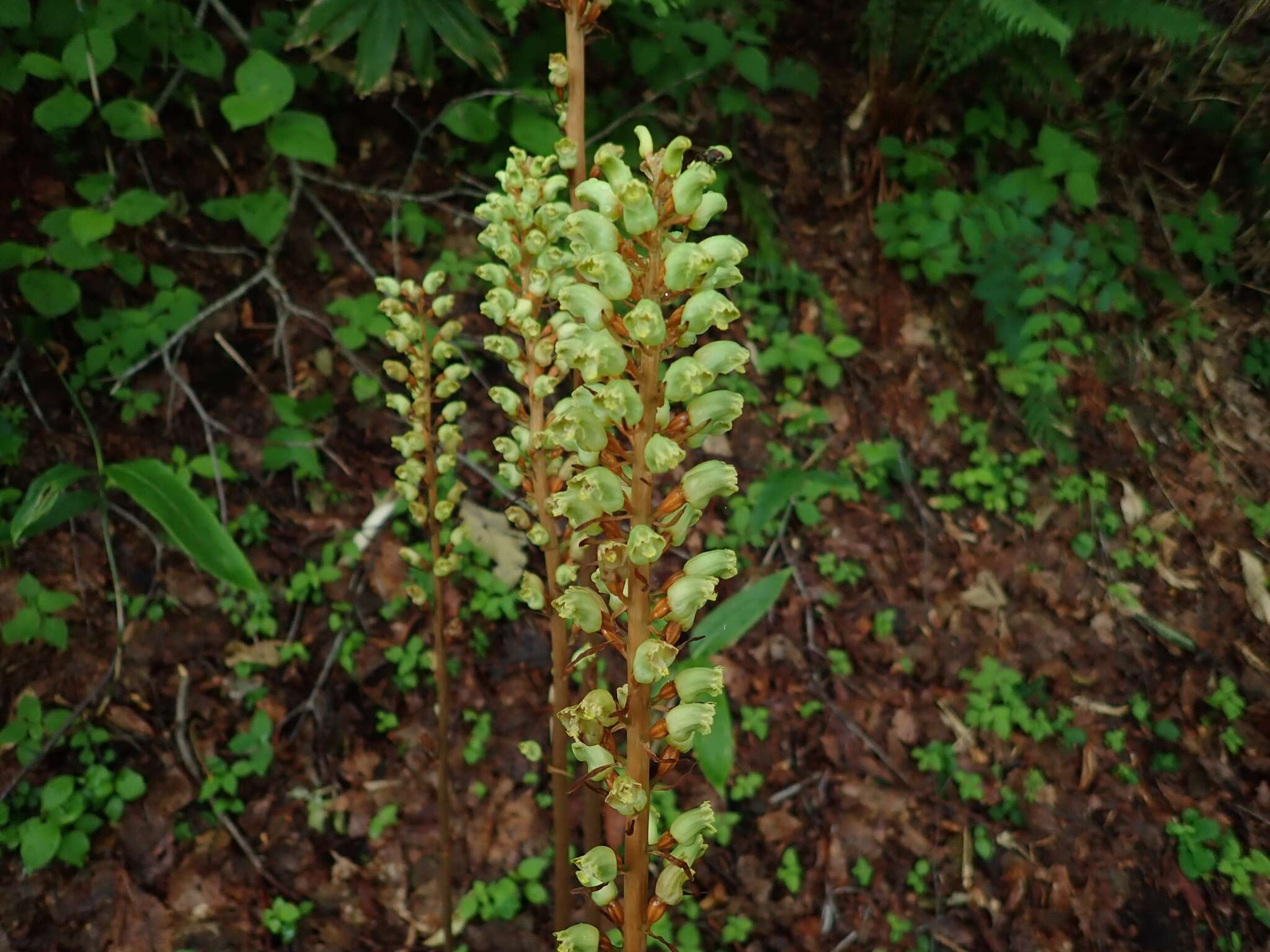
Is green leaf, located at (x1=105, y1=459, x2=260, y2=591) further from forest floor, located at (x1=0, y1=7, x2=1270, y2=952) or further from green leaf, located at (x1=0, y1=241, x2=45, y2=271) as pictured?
green leaf, located at (x1=0, y1=241, x2=45, y2=271)

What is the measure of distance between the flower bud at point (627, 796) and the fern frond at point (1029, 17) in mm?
3172

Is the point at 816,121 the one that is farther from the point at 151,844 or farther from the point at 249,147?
the point at 151,844

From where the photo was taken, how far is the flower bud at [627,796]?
1.03 meters

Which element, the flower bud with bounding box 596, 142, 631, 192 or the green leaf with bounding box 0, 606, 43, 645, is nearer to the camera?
the flower bud with bounding box 596, 142, 631, 192

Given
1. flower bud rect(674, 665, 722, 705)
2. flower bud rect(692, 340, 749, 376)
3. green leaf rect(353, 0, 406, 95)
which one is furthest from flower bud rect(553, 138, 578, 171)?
green leaf rect(353, 0, 406, 95)

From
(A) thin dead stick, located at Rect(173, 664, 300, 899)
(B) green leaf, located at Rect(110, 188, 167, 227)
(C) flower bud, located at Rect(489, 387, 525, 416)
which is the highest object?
(C) flower bud, located at Rect(489, 387, 525, 416)

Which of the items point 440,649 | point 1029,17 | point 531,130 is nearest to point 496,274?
point 440,649

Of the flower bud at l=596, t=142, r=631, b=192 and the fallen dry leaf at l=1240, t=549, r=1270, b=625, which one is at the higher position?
the flower bud at l=596, t=142, r=631, b=192

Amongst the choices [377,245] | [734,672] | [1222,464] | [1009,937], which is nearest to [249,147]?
[377,245]

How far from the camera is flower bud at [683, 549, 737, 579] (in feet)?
3.66

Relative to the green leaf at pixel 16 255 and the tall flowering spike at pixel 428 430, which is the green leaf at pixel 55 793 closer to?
the tall flowering spike at pixel 428 430

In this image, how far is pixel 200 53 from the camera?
9.67 feet

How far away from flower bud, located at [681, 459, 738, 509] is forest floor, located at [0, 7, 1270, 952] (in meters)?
1.26

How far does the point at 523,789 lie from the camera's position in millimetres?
2674
